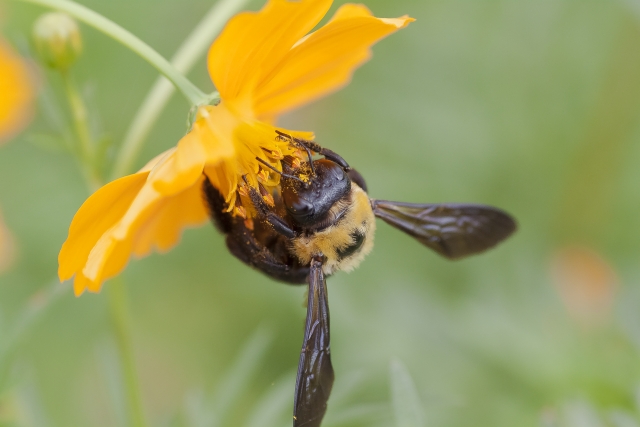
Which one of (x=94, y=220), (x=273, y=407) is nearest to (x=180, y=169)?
(x=94, y=220)

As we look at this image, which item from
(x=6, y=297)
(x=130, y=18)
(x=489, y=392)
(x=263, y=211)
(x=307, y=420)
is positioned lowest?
(x=489, y=392)

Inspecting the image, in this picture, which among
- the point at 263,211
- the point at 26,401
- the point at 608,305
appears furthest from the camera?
the point at 608,305

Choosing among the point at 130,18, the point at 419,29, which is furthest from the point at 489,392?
the point at 130,18

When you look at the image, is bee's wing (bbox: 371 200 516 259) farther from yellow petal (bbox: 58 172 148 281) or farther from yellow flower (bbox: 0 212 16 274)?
yellow flower (bbox: 0 212 16 274)

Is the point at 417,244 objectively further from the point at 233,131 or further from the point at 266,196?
the point at 233,131

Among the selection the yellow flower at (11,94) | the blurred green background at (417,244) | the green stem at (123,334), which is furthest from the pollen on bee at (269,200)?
the yellow flower at (11,94)

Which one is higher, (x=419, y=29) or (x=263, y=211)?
(x=419, y=29)

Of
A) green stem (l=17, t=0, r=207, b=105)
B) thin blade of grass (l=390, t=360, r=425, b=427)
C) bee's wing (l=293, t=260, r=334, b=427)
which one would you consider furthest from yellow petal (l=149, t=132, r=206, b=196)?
thin blade of grass (l=390, t=360, r=425, b=427)

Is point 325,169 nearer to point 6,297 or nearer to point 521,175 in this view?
point 521,175
